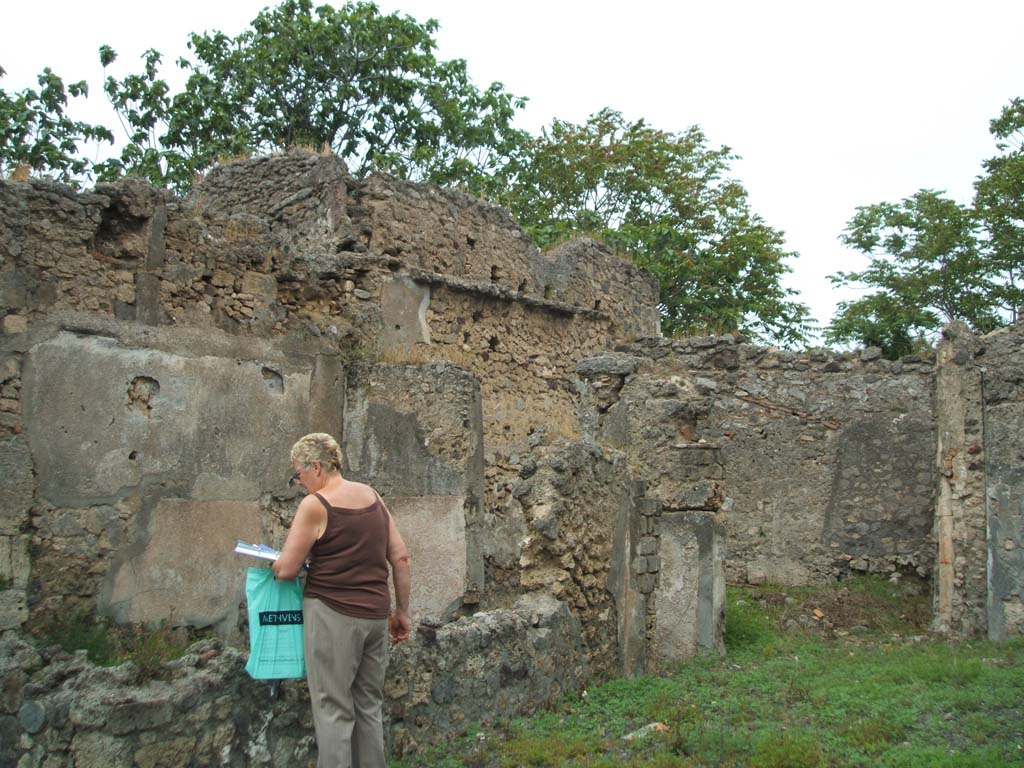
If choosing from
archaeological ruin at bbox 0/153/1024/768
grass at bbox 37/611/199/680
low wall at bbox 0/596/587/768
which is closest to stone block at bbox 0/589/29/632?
archaeological ruin at bbox 0/153/1024/768

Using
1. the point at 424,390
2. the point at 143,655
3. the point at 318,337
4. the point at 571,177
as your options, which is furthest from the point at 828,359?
the point at 571,177

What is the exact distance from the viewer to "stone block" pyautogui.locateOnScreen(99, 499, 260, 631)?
6449 mm

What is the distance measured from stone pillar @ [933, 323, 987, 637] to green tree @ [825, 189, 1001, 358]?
33.7 ft

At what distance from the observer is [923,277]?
73.4 ft

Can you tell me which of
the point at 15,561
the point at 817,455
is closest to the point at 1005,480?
the point at 817,455

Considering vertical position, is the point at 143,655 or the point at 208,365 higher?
the point at 208,365

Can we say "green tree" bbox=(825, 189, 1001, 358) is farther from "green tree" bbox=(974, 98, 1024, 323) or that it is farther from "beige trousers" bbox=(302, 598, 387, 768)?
"beige trousers" bbox=(302, 598, 387, 768)

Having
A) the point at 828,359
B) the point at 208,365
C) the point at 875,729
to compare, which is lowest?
the point at 875,729

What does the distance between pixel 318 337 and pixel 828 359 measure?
6.82 meters

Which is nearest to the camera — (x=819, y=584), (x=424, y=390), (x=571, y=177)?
(x=424, y=390)

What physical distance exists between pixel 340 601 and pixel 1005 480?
762 centimetres

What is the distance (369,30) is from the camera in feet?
73.5

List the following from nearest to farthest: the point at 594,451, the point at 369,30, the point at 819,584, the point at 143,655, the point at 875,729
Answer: the point at 875,729 → the point at 143,655 → the point at 594,451 → the point at 819,584 → the point at 369,30

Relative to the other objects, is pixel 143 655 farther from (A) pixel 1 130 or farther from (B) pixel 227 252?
(A) pixel 1 130
